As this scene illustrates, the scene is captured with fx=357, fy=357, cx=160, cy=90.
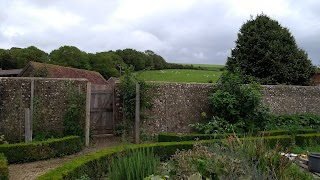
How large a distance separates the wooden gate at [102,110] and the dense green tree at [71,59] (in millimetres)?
12831

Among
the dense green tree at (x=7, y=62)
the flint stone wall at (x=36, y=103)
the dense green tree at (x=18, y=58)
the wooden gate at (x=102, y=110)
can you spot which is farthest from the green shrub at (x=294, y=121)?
the dense green tree at (x=7, y=62)

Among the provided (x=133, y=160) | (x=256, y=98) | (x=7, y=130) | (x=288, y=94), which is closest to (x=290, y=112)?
(x=288, y=94)

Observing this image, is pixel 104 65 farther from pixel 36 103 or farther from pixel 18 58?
pixel 36 103

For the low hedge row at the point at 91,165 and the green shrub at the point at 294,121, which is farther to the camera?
the green shrub at the point at 294,121

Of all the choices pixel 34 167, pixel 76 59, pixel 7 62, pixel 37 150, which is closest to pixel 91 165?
pixel 34 167

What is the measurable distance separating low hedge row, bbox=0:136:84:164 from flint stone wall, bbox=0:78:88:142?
57.9 inches

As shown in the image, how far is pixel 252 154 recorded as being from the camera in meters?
4.29

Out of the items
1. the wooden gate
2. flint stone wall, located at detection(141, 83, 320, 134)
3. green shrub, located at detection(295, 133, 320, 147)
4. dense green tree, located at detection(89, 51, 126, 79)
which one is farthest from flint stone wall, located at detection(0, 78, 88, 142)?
dense green tree, located at detection(89, 51, 126, 79)

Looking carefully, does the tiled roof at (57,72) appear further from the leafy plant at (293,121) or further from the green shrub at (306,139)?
the green shrub at (306,139)

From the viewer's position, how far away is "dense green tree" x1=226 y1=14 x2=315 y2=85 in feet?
49.6

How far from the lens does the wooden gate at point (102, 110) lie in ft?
34.8

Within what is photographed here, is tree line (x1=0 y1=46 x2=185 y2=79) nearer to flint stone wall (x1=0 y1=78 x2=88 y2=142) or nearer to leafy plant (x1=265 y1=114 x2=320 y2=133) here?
leafy plant (x1=265 y1=114 x2=320 y2=133)

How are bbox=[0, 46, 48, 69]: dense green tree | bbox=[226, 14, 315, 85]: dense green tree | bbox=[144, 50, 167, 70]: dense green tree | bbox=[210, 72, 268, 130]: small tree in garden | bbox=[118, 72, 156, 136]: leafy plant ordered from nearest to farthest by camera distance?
bbox=[118, 72, 156, 136]: leafy plant
bbox=[210, 72, 268, 130]: small tree in garden
bbox=[226, 14, 315, 85]: dense green tree
bbox=[0, 46, 48, 69]: dense green tree
bbox=[144, 50, 167, 70]: dense green tree

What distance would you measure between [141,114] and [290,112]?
596 cm
